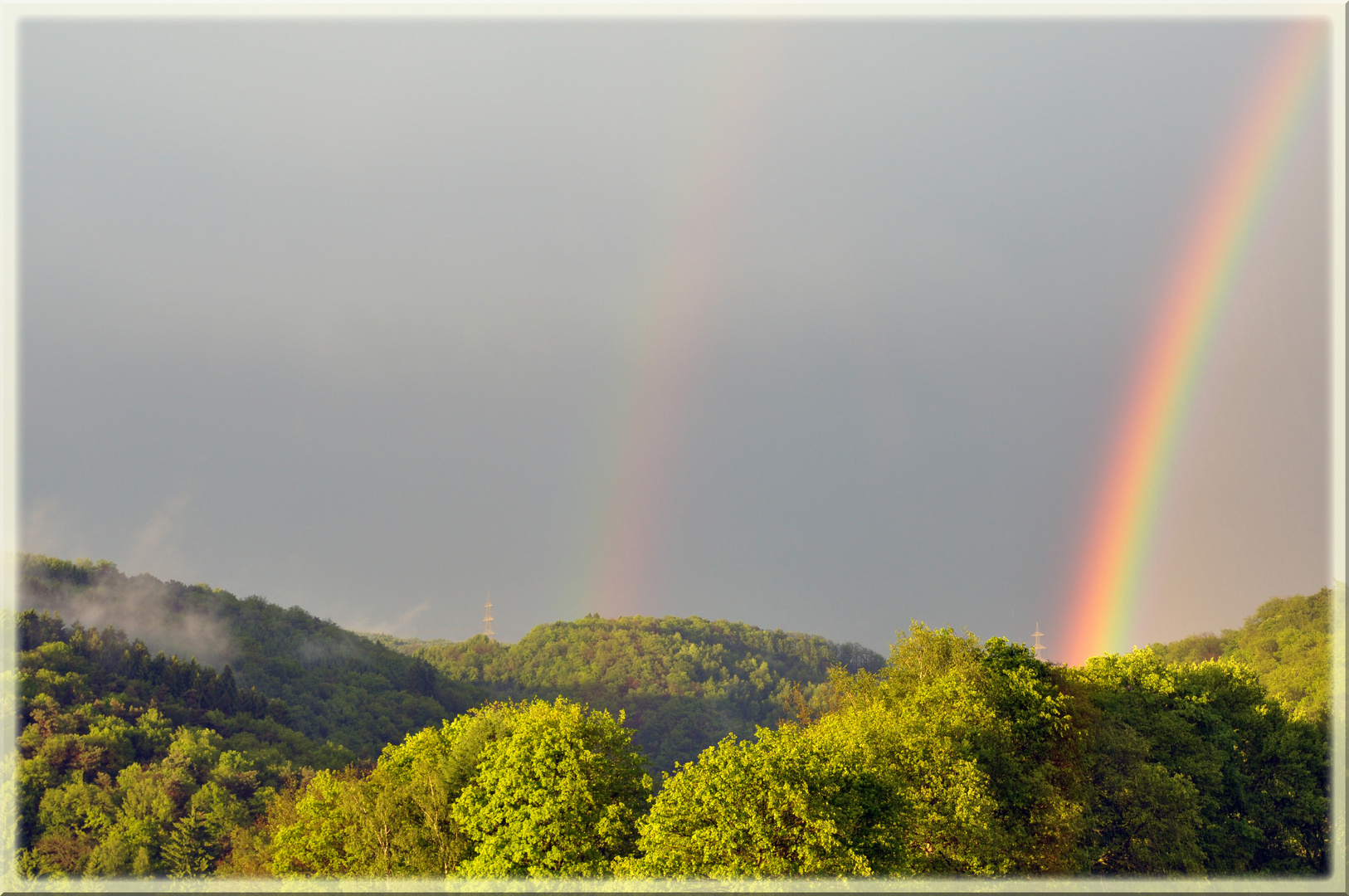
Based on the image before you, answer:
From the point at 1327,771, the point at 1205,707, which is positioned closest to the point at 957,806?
the point at 1205,707

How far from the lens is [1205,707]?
209 ft

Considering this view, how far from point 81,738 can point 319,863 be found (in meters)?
99.8

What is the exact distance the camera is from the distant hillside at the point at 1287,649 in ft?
283

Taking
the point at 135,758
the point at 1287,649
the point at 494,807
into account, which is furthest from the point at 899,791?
the point at 135,758

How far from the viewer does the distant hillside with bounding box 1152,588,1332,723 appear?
86244 mm

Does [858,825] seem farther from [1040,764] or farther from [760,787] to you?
[1040,764]

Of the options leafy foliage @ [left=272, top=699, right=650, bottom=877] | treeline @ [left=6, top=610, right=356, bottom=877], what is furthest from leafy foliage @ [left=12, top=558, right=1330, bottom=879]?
treeline @ [left=6, top=610, right=356, bottom=877]

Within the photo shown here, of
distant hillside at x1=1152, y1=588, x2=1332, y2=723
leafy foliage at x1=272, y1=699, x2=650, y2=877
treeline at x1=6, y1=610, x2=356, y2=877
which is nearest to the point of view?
leafy foliage at x1=272, y1=699, x2=650, y2=877

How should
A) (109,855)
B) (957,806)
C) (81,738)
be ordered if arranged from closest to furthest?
(957,806) → (109,855) → (81,738)

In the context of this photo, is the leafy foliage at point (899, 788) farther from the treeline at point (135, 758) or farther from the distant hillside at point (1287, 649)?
the treeline at point (135, 758)

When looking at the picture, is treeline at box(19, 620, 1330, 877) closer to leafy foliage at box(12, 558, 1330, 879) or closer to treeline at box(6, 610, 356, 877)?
leafy foliage at box(12, 558, 1330, 879)

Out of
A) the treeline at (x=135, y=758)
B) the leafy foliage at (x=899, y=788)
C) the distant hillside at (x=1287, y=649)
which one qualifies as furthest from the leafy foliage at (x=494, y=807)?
the distant hillside at (x=1287, y=649)

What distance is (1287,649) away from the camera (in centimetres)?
11462

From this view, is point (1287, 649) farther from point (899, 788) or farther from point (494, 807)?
point (494, 807)
